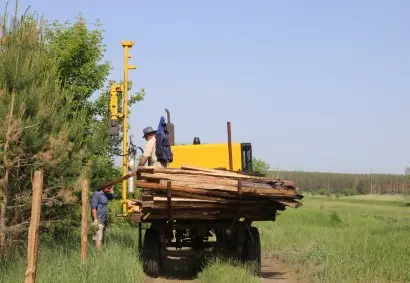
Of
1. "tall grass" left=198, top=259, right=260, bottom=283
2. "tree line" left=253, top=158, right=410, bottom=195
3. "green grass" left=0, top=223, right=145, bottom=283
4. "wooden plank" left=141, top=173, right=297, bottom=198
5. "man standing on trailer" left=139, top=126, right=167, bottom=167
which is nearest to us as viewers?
"green grass" left=0, top=223, right=145, bottom=283

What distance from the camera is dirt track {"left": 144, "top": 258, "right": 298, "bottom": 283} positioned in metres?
11.6

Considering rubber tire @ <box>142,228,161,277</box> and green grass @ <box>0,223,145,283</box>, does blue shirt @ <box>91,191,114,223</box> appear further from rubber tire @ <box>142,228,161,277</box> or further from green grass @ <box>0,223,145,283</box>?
rubber tire @ <box>142,228,161,277</box>

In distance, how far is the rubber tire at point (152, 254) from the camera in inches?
456

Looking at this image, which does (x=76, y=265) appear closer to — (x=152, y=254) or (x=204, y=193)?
(x=152, y=254)

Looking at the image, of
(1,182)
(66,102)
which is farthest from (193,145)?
(1,182)

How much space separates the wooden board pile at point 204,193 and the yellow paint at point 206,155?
331 cm

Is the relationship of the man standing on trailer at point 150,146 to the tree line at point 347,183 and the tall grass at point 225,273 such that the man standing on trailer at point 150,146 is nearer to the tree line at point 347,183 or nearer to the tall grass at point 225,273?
the tall grass at point 225,273

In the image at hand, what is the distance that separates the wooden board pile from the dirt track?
149cm

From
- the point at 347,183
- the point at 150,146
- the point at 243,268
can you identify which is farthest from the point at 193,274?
the point at 347,183

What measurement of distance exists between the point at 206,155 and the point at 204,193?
4074 millimetres

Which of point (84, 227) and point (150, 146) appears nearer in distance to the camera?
point (84, 227)

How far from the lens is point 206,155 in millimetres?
14305

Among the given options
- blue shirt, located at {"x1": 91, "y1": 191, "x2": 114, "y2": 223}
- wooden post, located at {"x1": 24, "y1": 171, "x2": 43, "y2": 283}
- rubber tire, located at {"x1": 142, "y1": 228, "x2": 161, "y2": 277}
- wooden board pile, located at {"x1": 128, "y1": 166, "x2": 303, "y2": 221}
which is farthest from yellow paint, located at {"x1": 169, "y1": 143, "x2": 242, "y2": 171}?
wooden post, located at {"x1": 24, "y1": 171, "x2": 43, "y2": 283}

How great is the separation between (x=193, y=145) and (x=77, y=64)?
553 centimetres
